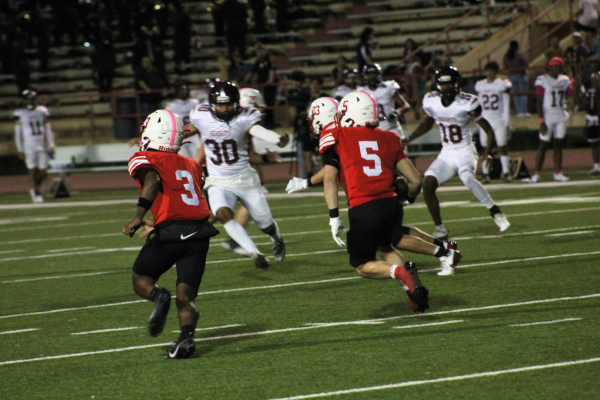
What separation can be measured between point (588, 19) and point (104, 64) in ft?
39.8

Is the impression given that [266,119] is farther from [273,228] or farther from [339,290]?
[339,290]

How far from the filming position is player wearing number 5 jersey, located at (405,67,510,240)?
30.0 feet

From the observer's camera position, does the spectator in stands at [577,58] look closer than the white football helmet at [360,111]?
No

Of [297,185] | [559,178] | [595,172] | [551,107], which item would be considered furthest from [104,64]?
[297,185]

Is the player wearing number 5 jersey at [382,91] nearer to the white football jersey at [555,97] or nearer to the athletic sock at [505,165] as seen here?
the athletic sock at [505,165]

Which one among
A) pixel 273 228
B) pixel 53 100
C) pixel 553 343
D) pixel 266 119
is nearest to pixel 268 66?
pixel 266 119

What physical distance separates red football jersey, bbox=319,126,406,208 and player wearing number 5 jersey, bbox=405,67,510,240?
295 centimetres

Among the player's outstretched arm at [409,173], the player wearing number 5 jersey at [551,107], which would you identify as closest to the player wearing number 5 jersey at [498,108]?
the player wearing number 5 jersey at [551,107]

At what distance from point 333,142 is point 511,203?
22.7 ft

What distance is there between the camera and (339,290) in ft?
23.5

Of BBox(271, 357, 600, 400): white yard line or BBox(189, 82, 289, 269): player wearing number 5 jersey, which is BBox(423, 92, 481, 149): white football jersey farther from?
BBox(271, 357, 600, 400): white yard line

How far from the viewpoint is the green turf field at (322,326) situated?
4.59 meters

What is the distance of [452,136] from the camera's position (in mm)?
9352

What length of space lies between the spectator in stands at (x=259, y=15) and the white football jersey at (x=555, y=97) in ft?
37.7
